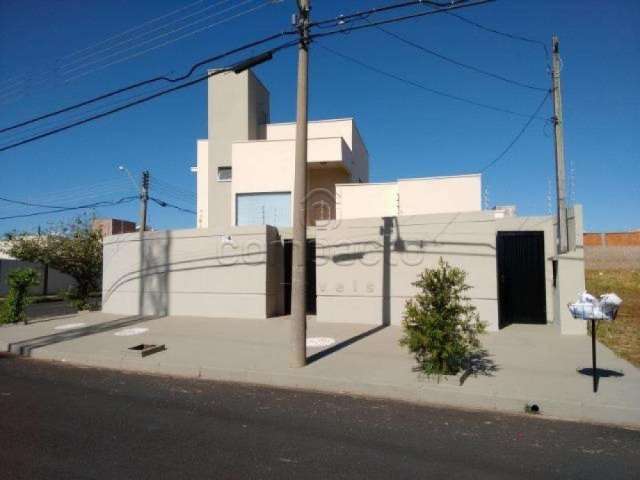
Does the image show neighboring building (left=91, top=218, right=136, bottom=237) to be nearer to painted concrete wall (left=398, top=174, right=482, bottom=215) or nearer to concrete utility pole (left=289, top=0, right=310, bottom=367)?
painted concrete wall (left=398, top=174, right=482, bottom=215)

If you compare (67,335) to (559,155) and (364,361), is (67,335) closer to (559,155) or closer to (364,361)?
(364,361)

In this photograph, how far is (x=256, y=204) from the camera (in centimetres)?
1895

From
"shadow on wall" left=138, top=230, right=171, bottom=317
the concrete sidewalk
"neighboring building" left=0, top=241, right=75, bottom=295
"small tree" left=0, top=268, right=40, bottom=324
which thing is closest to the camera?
the concrete sidewalk

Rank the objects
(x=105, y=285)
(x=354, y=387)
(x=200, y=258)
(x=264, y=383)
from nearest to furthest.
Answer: (x=354, y=387)
(x=264, y=383)
(x=200, y=258)
(x=105, y=285)

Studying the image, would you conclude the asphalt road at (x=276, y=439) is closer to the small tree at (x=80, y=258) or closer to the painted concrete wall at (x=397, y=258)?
the painted concrete wall at (x=397, y=258)

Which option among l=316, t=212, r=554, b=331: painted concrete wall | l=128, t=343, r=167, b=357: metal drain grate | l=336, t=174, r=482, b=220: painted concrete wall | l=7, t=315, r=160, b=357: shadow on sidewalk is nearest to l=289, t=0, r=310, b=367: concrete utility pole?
Answer: l=128, t=343, r=167, b=357: metal drain grate

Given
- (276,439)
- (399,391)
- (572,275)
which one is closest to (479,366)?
(399,391)

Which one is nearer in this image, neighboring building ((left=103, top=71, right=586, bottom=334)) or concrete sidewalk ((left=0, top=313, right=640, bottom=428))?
concrete sidewalk ((left=0, top=313, right=640, bottom=428))

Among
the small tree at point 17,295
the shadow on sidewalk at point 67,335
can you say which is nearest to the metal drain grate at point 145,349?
the shadow on sidewalk at point 67,335

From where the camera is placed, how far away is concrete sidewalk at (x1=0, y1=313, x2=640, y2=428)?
6.47 m

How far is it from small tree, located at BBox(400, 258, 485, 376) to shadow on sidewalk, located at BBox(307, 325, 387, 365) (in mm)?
2226

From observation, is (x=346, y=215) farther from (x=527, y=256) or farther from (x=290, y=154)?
(x=527, y=256)

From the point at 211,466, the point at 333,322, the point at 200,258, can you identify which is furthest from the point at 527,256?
the point at 211,466

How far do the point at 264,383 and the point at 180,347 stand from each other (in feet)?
10.5
